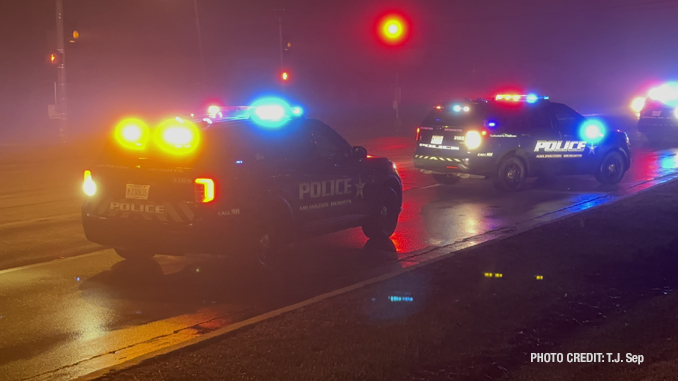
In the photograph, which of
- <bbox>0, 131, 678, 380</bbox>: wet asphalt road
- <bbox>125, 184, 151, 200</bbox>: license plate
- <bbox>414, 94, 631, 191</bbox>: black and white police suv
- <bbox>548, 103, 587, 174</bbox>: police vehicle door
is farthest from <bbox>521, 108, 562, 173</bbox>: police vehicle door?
<bbox>125, 184, 151, 200</bbox>: license plate

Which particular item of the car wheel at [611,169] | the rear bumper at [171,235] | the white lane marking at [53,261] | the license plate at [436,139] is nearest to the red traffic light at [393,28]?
the license plate at [436,139]

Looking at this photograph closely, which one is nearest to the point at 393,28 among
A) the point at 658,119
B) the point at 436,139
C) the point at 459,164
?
the point at 436,139

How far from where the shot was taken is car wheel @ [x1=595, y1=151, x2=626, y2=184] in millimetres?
15742

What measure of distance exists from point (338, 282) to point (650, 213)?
18.0 feet

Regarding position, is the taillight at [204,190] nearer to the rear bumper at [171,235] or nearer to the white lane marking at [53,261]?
the rear bumper at [171,235]

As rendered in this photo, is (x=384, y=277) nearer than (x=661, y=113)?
Yes

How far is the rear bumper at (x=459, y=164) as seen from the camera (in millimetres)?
14133

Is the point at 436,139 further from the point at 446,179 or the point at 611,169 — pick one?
the point at 611,169

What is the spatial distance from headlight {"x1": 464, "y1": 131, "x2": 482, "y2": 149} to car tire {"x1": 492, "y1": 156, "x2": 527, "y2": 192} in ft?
1.98

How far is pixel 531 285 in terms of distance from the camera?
275 inches

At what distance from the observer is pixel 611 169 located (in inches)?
625

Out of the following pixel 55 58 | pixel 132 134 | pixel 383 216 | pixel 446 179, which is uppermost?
pixel 55 58

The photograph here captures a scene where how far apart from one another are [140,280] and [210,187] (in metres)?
1.30

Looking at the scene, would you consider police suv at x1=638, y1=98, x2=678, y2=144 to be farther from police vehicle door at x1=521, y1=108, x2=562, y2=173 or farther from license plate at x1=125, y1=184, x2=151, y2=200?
license plate at x1=125, y1=184, x2=151, y2=200
